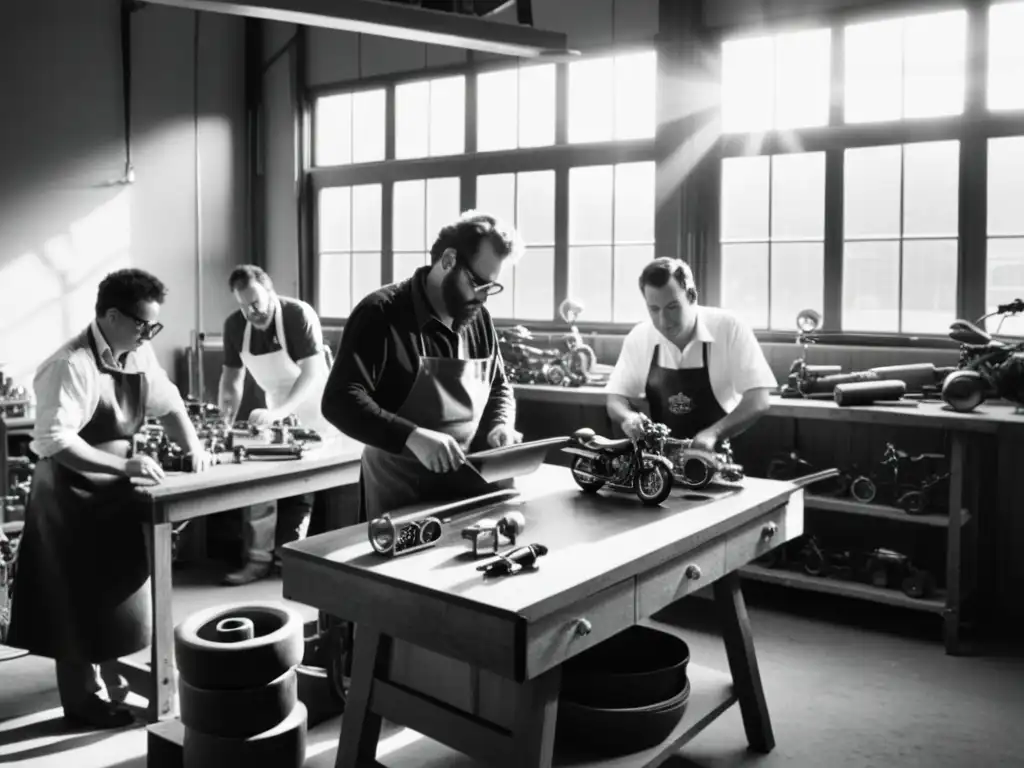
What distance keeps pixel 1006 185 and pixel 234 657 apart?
4.23m

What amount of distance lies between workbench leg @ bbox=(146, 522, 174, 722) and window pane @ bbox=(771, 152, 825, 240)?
367 centimetres

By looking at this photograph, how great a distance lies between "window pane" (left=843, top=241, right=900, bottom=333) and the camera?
5215 millimetres

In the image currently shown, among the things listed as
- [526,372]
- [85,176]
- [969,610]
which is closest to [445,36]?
[526,372]

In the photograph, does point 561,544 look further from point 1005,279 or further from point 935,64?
point 935,64

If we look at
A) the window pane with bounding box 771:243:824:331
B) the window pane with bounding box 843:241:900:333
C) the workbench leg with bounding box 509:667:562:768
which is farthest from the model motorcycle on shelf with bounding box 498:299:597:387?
the workbench leg with bounding box 509:667:562:768

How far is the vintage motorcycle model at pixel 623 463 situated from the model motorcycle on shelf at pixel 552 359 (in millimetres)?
2382

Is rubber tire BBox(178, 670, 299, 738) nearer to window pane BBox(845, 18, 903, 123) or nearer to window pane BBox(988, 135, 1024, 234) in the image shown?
window pane BBox(988, 135, 1024, 234)

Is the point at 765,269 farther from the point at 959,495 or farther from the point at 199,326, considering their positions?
the point at 199,326

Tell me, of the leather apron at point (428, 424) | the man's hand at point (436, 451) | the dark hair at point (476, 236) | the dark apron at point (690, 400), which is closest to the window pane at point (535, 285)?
the dark apron at point (690, 400)

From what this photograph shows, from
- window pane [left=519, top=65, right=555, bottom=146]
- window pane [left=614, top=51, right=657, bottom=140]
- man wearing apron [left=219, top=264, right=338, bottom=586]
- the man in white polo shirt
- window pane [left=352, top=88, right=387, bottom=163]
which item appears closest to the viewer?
the man in white polo shirt

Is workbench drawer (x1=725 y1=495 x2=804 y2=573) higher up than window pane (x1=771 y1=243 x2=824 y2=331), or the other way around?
window pane (x1=771 y1=243 x2=824 y2=331)

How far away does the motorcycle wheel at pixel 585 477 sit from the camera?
3119 millimetres

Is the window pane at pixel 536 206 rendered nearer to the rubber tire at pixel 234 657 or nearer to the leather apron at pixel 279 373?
the leather apron at pixel 279 373

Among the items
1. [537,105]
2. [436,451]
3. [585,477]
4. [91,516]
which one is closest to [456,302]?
[436,451]
